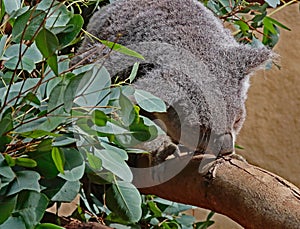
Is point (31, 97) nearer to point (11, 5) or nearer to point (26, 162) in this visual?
point (26, 162)

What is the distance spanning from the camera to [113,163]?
0.82 m

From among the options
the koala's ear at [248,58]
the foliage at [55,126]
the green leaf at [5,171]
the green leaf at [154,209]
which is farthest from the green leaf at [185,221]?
the green leaf at [5,171]

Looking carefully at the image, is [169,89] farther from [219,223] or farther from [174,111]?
[219,223]

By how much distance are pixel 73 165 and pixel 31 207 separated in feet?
0.25

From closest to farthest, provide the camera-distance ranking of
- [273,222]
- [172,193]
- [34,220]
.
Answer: [34,220] → [273,222] → [172,193]

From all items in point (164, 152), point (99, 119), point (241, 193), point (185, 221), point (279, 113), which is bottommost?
point (279, 113)

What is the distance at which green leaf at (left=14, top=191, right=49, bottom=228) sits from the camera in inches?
Result: 29.7

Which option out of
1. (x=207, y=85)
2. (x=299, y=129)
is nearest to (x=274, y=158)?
(x=299, y=129)

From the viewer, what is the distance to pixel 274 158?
2.96 m

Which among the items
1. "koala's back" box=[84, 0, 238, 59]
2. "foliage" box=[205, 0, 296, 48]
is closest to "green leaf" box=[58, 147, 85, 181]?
"koala's back" box=[84, 0, 238, 59]

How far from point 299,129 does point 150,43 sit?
1654mm

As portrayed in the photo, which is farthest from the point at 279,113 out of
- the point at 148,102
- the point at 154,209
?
the point at 148,102

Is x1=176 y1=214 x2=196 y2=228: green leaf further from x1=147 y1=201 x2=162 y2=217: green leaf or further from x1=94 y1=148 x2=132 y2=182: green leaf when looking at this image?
x1=94 y1=148 x2=132 y2=182: green leaf

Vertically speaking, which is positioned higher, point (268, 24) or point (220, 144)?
point (268, 24)
